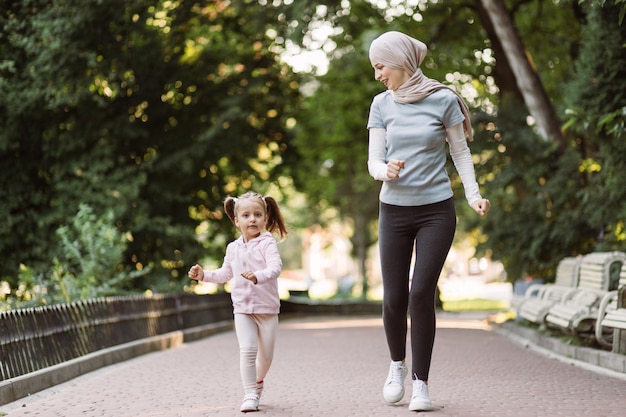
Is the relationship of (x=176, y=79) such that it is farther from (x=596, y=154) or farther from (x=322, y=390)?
(x=322, y=390)

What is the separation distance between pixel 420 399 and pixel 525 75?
1125 centimetres

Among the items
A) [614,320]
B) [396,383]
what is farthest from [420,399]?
[614,320]

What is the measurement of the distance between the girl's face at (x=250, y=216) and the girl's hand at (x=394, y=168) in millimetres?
1203

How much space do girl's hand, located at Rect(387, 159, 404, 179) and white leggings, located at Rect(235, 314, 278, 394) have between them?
4.53 feet

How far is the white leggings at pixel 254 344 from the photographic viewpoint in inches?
258

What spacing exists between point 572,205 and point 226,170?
820cm

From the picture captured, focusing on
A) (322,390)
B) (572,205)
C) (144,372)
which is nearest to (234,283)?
(322,390)

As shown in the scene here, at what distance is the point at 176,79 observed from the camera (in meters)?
20.5

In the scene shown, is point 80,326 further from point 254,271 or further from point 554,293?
point 554,293

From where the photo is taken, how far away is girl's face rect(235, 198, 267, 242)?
6.74 metres

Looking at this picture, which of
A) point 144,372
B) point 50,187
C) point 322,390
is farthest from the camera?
point 50,187

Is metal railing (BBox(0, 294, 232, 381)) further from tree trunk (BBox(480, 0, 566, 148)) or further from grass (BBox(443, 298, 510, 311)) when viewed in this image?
grass (BBox(443, 298, 510, 311))

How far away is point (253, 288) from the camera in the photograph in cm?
658

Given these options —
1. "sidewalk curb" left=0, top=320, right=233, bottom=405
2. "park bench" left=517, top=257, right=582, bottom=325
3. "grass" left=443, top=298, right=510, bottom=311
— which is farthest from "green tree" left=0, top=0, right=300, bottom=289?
"grass" left=443, top=298, right=510, bottom=311
